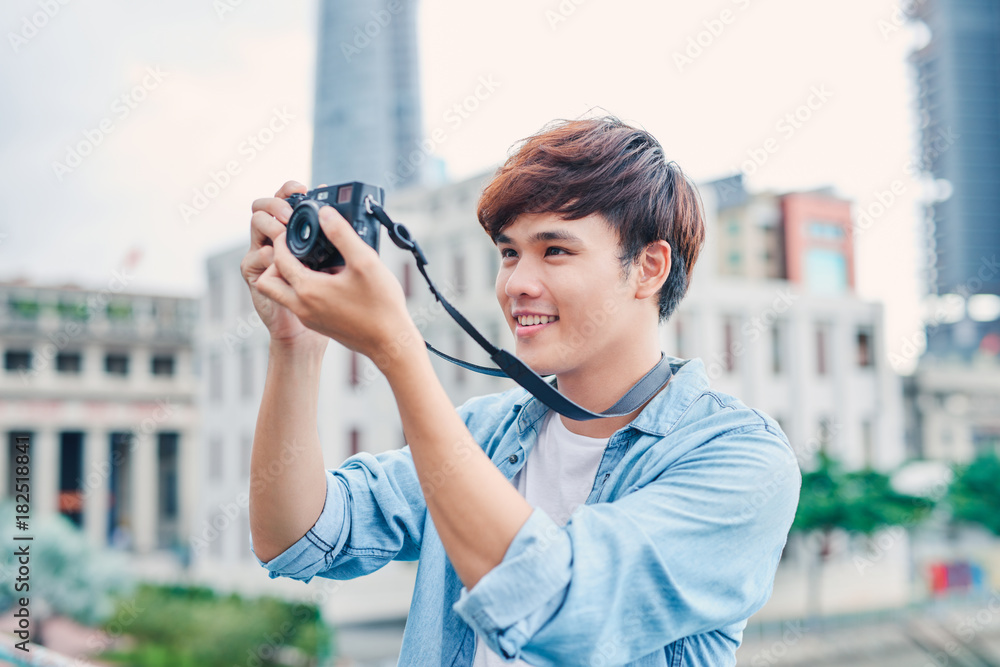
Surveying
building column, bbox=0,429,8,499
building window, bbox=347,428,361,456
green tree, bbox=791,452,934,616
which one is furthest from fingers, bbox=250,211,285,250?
building column, bbox=0,429,8,499

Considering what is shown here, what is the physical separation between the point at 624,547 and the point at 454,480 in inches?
7.2

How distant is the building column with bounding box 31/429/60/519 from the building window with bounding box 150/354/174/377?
3769 millimetres

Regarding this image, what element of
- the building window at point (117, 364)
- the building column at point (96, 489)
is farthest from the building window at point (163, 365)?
the building column at point (96, 489)

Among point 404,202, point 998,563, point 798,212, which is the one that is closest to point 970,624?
point 998,563

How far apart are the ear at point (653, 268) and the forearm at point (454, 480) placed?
1.30ft

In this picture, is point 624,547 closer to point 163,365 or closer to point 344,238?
point 344,238

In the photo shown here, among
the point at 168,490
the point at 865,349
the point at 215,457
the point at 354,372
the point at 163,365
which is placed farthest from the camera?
the point at 168,490

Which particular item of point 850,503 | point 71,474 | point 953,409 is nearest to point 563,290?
point 850,503

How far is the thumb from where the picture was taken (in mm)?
781

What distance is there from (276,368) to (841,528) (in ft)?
61.5

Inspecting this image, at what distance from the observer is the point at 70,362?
2536 centimetres

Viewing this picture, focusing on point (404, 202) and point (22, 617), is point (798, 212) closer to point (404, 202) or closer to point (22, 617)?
point (404, 202)

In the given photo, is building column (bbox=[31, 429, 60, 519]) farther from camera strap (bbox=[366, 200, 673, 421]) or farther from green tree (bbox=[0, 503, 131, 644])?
camera strap (bbox=[366, 200, 673, 421])

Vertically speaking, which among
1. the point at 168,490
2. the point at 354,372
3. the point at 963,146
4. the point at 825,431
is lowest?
the point at 168,490
